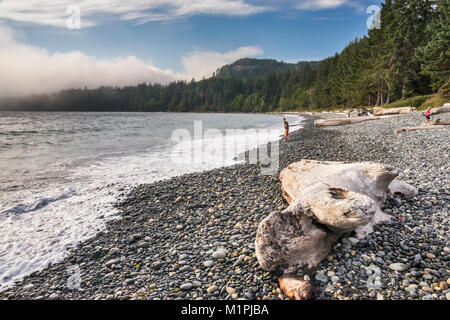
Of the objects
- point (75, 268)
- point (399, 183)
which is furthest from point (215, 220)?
point (399, 183)

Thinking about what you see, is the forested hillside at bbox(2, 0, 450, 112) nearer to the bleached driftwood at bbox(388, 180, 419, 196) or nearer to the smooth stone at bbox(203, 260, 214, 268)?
the bleached driftwood at bbox(388, 180, 419, 196)

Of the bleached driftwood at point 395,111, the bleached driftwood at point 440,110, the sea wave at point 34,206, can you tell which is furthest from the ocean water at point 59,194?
the bleached driftwood at point 395,111

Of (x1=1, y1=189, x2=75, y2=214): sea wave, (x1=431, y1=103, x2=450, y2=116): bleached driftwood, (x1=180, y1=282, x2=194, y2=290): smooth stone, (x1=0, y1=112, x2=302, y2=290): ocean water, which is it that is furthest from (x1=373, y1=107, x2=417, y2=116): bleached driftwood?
A: (x1=1, y1=189, x2=75, y2=214): sea wave

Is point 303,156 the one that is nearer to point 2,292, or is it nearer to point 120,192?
point 120,192

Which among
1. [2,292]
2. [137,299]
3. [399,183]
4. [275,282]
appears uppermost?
→ [399,183]

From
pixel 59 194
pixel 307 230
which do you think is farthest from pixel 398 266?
pixel 59 194

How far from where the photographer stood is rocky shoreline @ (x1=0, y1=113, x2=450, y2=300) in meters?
3.28

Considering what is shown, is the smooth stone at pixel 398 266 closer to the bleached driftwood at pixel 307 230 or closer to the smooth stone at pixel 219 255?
the bleached driftwood at pixel 307 230

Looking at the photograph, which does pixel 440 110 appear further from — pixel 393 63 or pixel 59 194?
pixel 59 194

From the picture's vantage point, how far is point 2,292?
157 inches

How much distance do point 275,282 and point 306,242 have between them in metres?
0.79

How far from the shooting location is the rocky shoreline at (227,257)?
129 inches

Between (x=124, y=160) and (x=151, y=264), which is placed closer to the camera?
(x=151, y=264)

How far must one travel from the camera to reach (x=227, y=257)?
4207 millimetres
